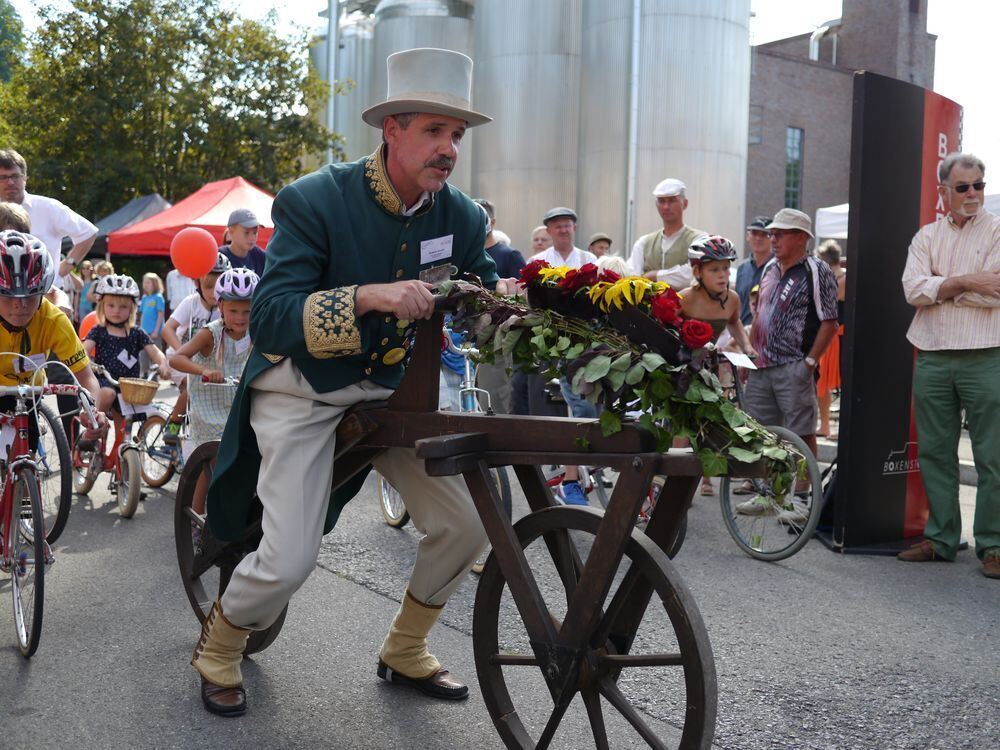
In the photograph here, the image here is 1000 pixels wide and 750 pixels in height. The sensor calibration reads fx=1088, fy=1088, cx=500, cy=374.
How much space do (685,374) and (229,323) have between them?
439cm

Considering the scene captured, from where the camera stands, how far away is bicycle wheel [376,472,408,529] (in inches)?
270

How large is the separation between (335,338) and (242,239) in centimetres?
571

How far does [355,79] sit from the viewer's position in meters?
33.3

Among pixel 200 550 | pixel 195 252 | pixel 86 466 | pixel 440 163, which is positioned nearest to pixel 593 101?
pixel 195 252

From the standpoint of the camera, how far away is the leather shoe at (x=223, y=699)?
3803 millimetres

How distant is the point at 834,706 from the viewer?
3992 millimetres

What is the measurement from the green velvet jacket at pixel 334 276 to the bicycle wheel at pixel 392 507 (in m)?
3.06

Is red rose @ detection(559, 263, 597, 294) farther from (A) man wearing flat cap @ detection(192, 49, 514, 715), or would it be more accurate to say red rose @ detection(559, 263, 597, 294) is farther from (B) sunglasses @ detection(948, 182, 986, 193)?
(B) sunglasses @ detection(948, 182, 986, 193)

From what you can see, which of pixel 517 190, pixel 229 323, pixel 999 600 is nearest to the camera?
pixel 999 600

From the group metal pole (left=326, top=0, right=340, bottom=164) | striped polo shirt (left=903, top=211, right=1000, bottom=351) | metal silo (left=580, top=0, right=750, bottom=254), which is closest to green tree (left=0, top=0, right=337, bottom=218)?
metal pole (left=326, top=0, right=340, bottom=164)

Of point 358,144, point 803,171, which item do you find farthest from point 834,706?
point 803,171

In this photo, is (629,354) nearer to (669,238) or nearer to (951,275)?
(951,275)

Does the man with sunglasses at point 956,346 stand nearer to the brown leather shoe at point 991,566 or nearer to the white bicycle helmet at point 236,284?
the brown leather shoe at point 991,566

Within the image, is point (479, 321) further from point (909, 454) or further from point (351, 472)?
point (909, 454)
